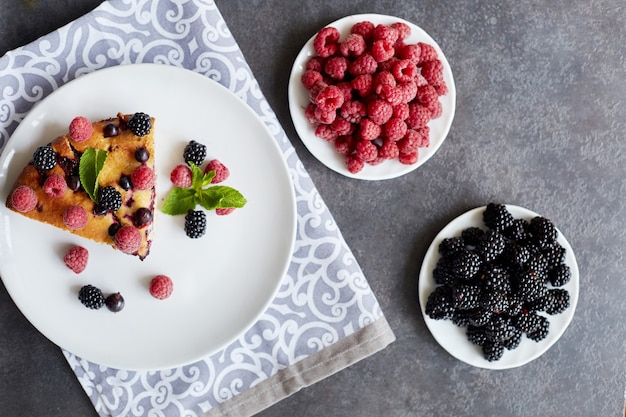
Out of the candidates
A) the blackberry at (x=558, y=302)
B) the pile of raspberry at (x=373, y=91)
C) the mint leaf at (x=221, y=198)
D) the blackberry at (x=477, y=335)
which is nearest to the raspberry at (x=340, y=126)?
the pile of raspberry at (x=373, y=91)

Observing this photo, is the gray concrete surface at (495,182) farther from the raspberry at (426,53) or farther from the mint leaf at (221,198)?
the mint leaf at (221,198)

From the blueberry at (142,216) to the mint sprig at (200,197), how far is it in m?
0.08

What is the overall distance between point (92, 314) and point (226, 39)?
3.58 feet

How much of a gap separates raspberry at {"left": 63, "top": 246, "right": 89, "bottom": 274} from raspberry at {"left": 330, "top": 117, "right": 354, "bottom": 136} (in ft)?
3.20

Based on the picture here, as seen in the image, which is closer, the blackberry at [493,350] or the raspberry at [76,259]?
the raspberry at [76,259]

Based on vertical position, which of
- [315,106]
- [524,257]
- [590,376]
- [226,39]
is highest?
[226,39]

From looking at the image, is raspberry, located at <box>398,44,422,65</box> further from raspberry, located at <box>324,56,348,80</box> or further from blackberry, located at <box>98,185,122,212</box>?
blackberry, located at <box>98,185,122,212</box>

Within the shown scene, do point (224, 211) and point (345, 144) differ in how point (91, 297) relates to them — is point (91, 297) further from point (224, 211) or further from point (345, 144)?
point (345, 144)

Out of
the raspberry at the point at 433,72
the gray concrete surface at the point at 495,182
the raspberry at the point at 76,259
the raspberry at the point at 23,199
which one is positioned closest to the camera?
the raspberry at the point at 23,199

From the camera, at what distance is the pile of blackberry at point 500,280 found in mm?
2346

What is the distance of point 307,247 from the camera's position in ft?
7.82

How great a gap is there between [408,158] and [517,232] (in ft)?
1.66

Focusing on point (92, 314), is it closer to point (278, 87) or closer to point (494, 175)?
point (278, 87)

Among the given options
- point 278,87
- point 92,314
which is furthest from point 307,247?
point 92,314
